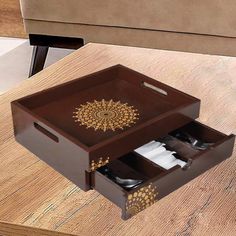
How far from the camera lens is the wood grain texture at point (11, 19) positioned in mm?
2957

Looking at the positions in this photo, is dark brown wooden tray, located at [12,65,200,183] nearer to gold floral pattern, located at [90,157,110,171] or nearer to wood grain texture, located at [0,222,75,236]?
gold floral pattern, located at [90,157,110,171]

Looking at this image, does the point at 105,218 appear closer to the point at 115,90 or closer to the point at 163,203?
the point at 163,203

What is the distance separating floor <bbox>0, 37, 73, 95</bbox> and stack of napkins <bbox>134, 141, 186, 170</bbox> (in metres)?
1.32

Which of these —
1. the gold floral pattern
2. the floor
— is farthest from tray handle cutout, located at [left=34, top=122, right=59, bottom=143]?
the floor

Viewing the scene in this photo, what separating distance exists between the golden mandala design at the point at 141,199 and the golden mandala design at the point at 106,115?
0.19 m

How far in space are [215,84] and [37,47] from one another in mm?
1168

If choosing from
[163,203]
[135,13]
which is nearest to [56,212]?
[163,203]

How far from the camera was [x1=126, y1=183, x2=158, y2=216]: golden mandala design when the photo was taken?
0.92 metres

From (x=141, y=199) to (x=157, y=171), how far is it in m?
0.08

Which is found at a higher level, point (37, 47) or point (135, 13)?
point (135, 13)

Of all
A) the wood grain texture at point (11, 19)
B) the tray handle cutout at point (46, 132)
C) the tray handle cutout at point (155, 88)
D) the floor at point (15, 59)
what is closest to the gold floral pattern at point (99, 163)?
the tray handle cutout at point (46, 132)

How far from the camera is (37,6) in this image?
2.22 metres

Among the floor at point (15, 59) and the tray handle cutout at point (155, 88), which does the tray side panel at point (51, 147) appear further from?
the floor at point (15, 59)

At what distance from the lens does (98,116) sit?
1144 mm
